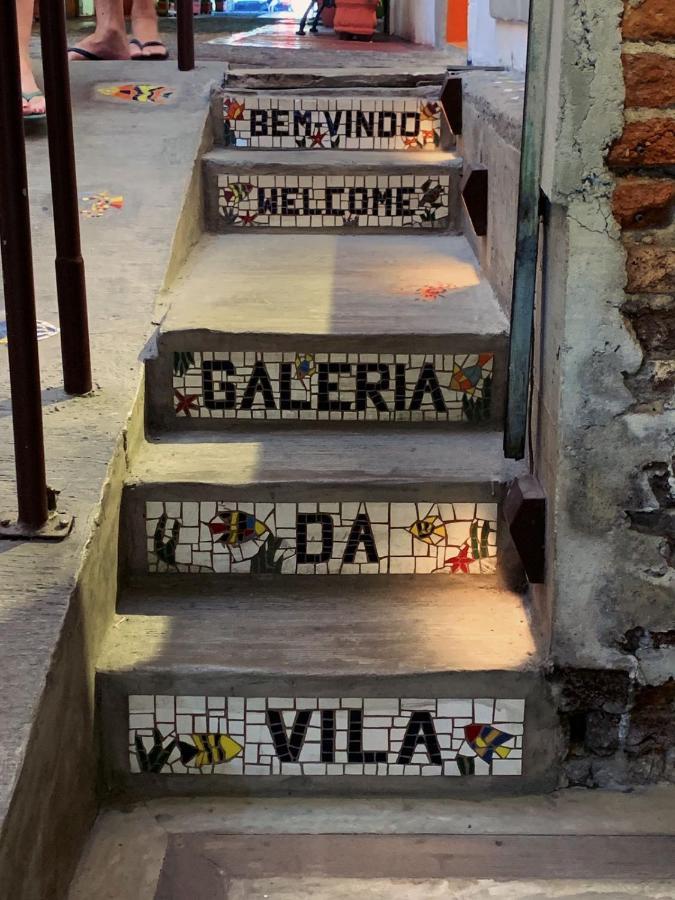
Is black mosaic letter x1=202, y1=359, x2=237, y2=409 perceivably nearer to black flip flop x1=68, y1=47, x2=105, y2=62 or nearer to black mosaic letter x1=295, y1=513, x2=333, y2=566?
black mosaic letter x1=295, y1=513, x2=333, y2=566

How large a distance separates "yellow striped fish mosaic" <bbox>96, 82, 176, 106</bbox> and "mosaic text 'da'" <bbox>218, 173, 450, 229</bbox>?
524 mm

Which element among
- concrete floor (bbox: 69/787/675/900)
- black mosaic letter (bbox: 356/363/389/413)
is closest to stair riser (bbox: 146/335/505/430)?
black mosaic letter (bbox: 356/363/389/413)

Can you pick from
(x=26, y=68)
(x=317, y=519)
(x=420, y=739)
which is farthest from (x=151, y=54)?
(x=420, y=739)

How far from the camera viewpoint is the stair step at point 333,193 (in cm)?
302

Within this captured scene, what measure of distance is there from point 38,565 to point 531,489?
0.78 metres

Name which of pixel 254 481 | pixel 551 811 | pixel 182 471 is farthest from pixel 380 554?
pixel 551 811

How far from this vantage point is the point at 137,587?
78.4 inches

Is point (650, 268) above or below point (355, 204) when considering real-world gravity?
above

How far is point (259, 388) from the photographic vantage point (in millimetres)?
2225

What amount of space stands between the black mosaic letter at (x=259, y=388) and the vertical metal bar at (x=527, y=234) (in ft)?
1.78

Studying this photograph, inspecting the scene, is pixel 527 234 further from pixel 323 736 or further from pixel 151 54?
pixel 151 54

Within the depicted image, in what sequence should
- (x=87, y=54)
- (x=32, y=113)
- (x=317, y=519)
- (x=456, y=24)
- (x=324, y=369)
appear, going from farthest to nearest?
(x=456, y=24)
(x=87, y=54)
(x=32, y=113)
(x=324, y=369)
(x=317, y=519)

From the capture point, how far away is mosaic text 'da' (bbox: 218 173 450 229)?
9.96 feet

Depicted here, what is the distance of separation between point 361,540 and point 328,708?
1.14 feet
